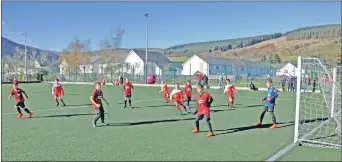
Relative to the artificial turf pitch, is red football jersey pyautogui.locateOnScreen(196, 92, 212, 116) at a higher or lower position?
higher

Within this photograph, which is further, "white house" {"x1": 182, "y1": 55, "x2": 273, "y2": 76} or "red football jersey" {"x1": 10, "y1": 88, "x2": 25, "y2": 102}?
"white house" {"x1": 182, "y1": 55, "x2": 273, "y2": 76}

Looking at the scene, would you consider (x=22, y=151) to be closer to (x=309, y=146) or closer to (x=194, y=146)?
(x=194, y=146)

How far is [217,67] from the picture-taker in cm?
6056

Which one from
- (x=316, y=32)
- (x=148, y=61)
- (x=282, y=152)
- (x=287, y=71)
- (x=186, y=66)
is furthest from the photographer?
(x=316, y=32)

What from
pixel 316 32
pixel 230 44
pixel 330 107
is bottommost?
pixel 330 107

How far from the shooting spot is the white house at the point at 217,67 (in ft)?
196

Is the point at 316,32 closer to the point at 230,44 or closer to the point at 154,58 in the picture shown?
the point at 230,44

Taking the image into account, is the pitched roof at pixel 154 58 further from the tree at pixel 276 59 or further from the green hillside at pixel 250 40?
the tree at pixel 276 59

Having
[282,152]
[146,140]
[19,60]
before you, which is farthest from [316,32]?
[146,140]

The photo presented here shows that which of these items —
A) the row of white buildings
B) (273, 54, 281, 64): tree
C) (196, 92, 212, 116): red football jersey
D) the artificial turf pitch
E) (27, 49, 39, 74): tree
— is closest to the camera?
the artificial turf pitch

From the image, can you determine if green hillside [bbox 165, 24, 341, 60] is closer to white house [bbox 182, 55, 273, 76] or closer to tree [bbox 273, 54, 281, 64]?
tree [bbox 273, 54, 281, 64]

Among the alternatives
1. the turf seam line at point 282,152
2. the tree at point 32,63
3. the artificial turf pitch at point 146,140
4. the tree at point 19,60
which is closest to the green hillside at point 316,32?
the tree at point 32,63

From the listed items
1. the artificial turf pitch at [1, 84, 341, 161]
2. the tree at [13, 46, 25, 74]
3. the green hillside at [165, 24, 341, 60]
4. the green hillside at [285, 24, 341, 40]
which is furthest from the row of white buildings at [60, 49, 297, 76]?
the artificial turf pitch at [1, 84, 341, 161]

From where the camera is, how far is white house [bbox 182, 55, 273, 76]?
59.6m
